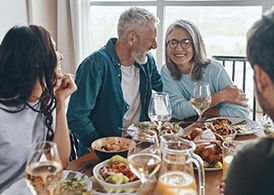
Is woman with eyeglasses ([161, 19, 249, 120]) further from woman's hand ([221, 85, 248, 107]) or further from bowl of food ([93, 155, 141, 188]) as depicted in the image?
bowl of food ([93, 155, 141, 188])

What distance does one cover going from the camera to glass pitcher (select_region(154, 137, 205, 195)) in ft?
2.93

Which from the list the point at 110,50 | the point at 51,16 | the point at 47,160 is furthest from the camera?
the point at 51,16

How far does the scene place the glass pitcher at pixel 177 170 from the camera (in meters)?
0.89

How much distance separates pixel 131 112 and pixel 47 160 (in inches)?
52.8

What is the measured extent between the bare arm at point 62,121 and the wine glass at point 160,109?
1.20 feet

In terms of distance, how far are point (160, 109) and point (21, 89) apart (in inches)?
22.2

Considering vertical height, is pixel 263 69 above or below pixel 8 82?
above

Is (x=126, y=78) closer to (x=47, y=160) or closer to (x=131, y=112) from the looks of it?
(x=131, y=112)

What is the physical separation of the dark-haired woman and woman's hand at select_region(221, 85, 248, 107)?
3.07 feet

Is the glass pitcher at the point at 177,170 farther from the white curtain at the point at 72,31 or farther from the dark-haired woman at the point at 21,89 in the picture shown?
the white curtain at the point at 72,31

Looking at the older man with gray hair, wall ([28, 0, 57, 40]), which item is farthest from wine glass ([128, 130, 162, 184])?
wall ([28, 0, 57, 40])

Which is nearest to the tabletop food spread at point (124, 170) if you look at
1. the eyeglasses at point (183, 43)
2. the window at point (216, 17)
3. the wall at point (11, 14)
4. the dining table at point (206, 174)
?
the dining table at point (206, 174)

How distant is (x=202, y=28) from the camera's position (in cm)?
372

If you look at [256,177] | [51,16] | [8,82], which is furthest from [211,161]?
[51,16]
